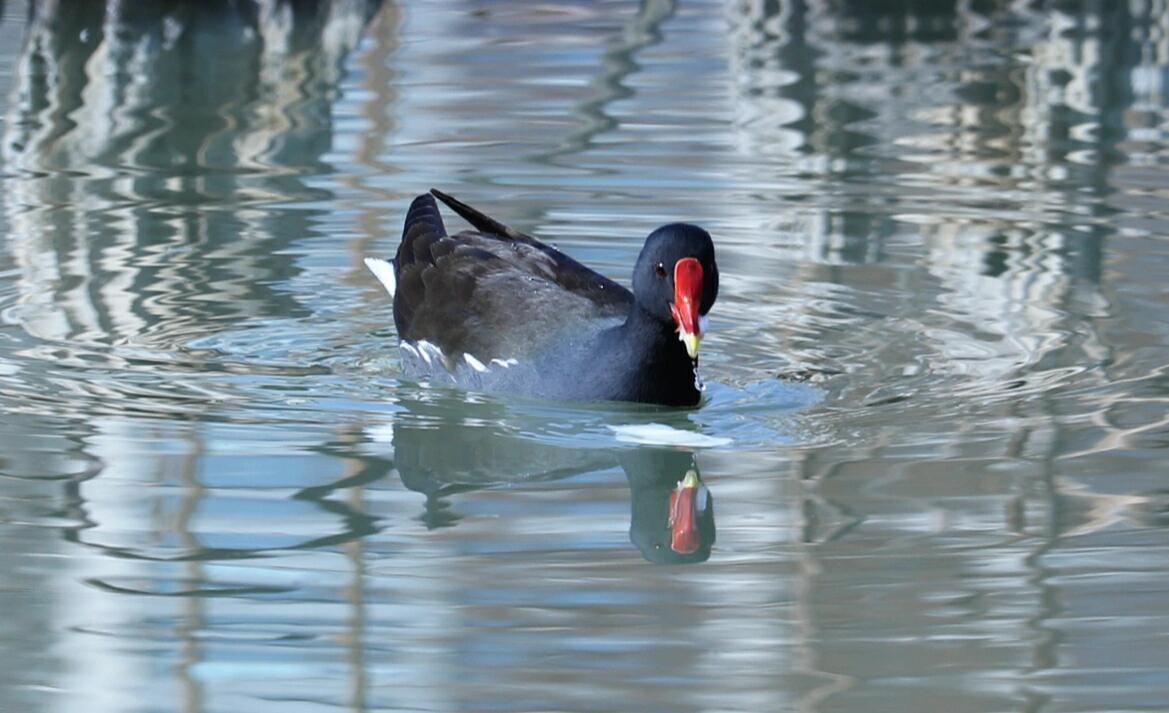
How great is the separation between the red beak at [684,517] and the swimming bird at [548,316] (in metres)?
0.45

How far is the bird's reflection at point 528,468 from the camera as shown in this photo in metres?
5.60

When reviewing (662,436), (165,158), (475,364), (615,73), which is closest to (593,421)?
(662,436)

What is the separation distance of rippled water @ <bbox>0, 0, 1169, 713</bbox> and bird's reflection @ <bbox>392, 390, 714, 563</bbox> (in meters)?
0.02

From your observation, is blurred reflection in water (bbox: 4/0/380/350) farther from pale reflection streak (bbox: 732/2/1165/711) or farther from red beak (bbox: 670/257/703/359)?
pale reflection streak (bbox: 732/2/1165/711)

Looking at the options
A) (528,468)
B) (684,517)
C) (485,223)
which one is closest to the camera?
(684,517)

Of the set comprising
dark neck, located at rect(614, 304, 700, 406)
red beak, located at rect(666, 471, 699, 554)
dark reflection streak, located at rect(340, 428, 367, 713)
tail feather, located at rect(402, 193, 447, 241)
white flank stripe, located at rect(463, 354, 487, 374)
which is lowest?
red beak, located at rect(666, 471, 699, 554)

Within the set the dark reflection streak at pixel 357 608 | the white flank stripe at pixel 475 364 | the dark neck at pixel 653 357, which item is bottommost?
the dark reflection streak at pixel 357 608

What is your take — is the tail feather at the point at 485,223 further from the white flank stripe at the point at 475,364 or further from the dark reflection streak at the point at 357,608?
the dark reflection streak at the point at 357,608

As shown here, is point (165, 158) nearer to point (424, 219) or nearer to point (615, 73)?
point (424, 219)

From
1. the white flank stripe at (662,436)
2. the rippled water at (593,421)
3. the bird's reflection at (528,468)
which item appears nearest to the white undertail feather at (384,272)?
the rippled water at (593,421)

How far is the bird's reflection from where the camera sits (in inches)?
220

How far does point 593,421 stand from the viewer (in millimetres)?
6406

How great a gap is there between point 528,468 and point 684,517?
57cm

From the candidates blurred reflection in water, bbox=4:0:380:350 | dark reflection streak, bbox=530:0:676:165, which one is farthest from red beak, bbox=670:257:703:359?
dark reflection streak, bbox=530:0:676:165
